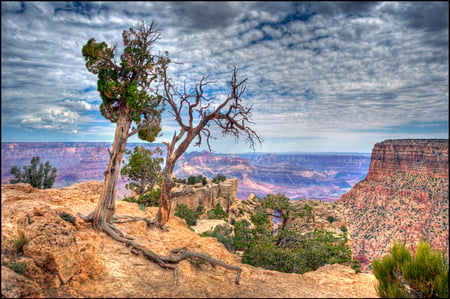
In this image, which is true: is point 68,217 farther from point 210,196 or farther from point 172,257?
point 210,196

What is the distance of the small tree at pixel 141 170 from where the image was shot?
25922 millimetres

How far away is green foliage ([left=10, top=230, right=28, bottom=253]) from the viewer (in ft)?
18.7

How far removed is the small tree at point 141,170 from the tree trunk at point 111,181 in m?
14.8

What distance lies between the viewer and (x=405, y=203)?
4947cm

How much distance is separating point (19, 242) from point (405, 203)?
193 feet

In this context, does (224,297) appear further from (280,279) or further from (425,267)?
(425,267)

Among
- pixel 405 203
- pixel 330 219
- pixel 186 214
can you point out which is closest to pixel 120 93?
pixel 186 214

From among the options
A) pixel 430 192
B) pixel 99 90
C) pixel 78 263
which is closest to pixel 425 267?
pixel 78 263

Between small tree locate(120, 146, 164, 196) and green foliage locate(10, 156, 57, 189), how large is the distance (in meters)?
7.23

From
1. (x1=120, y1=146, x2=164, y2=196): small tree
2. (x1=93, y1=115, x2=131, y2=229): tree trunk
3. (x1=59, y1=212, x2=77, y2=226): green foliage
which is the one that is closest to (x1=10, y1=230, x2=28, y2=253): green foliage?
(x1=59, y1=212, x2=77, y2=226): green foliage

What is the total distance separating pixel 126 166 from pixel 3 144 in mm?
22114

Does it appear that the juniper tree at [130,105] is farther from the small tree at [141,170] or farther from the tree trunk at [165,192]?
the small tree at [141,170]

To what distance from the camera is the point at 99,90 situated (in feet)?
35.7

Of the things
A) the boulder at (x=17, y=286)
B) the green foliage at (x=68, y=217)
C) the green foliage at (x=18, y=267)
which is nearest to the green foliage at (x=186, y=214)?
the green foliage at (x=68, y=217)
